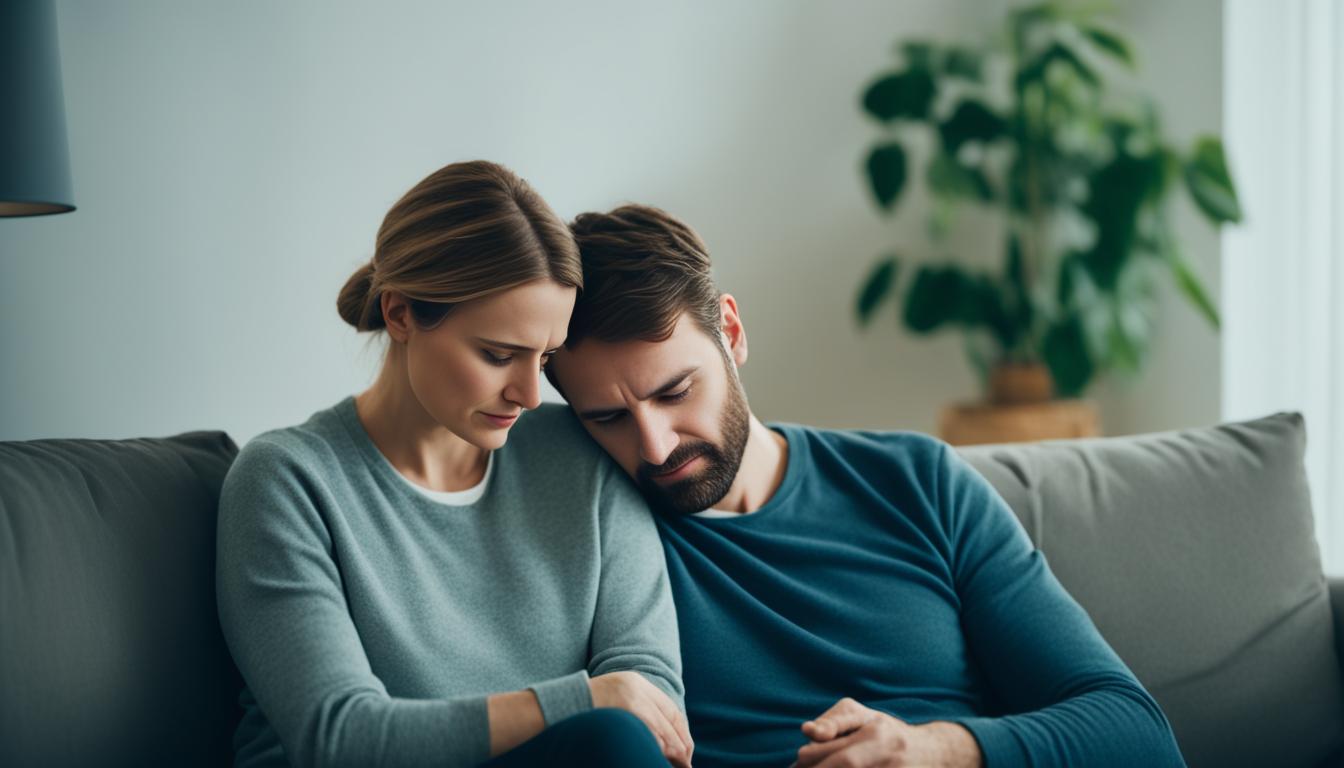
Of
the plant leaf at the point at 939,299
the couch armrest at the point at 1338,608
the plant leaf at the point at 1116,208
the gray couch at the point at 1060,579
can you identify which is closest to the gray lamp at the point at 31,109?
the gray couch at the point at 1060,579

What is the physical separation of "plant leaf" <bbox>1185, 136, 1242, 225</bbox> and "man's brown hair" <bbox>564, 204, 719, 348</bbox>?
2.06 meters

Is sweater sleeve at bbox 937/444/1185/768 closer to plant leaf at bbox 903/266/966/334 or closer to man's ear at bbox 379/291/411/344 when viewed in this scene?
man's ear at bbox 379/291/411/344

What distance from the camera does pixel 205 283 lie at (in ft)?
8.10

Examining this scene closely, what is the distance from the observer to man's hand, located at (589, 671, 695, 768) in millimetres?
1167

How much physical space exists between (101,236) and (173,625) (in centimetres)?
133

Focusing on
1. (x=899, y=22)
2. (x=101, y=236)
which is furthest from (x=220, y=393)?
(x=899, y=22)

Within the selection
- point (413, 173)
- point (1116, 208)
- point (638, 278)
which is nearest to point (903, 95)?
point (1116, 208)

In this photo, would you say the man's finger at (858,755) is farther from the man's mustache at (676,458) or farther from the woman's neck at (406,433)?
the woman's neck at (406,433)

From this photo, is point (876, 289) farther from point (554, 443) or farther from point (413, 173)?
point (554, 443)

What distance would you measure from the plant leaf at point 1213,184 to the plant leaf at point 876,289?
800 mm

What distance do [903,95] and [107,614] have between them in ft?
8.58

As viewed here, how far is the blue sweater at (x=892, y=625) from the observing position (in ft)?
4.45

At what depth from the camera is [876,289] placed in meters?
3.40

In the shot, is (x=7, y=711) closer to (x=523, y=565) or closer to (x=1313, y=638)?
(x=523, y=565)
